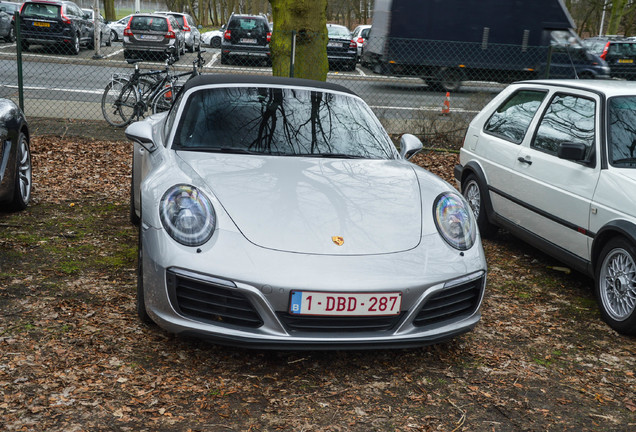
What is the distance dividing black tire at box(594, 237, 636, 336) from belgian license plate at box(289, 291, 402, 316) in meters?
1.78

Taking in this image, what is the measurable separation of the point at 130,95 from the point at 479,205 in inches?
259

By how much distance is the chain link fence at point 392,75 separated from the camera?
427 inches

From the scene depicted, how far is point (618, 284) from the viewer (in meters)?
4.39

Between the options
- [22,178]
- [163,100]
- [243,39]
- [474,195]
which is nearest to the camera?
[22,178]

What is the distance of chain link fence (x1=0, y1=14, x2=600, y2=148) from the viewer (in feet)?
35.6

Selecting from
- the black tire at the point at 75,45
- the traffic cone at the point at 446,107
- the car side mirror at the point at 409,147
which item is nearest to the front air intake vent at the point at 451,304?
the car side mirror at the point at 409,147

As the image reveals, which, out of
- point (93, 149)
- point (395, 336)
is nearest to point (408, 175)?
point (395, 336)

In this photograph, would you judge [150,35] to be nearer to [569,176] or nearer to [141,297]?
[569,176]

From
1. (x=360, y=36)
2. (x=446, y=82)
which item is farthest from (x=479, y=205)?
(x=360, y=36)

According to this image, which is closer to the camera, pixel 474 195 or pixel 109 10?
pixel 474 195

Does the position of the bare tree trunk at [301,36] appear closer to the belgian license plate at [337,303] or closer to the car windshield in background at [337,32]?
the belgian license plate at [337,303]

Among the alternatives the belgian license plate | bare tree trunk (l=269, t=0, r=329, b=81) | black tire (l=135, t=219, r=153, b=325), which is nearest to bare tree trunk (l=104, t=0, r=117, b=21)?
bare tree trunk (l=269, t=0, r=329, b=81)

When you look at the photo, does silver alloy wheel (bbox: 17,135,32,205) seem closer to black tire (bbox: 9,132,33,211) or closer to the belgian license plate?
black tire (bbox: 9,132,33,211)

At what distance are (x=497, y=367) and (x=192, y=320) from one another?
1682mm
